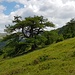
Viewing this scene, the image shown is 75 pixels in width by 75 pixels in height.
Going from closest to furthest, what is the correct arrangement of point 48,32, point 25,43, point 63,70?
point 63,70
point 25,43
point 48,32

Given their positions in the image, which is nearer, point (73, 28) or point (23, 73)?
point (23, 73)

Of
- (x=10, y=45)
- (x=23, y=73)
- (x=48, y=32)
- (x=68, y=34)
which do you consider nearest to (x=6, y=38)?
(x=10, y=45)

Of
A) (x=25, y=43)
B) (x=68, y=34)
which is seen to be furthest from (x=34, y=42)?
(x=68, y=34)

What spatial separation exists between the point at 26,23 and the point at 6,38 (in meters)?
7.84

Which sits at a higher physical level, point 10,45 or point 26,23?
point 26,23

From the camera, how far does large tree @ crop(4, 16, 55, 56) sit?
207 feet

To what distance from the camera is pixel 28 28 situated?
217 ft

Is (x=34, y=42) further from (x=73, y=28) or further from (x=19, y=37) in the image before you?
(x=73, y=28)

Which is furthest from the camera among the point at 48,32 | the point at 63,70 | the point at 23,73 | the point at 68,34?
the point at 68,34

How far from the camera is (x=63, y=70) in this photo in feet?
69.9

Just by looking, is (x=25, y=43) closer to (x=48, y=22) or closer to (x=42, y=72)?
(x=48, y=22)

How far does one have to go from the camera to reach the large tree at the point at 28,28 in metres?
63.2

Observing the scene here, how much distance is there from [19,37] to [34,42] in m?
7.18

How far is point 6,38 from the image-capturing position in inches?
2562
